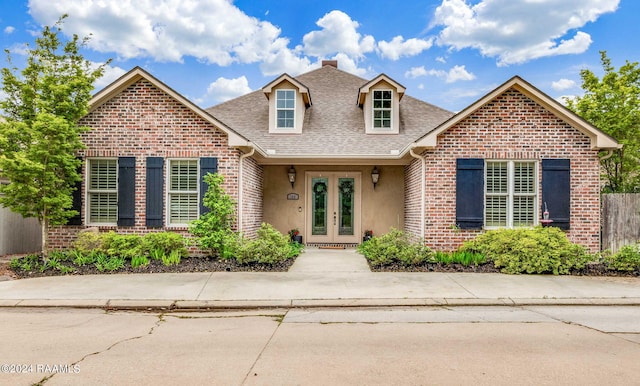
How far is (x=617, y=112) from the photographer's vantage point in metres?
12.9

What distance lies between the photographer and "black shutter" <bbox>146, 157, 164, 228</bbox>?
10.3 meters

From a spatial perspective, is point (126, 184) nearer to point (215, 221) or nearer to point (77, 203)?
point (77, 203)

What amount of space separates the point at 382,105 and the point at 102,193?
8867 millimetres

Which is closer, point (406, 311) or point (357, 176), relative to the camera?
point (406, 311)

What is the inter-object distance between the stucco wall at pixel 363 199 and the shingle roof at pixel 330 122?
1096mm

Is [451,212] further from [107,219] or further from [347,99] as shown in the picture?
[107,219]

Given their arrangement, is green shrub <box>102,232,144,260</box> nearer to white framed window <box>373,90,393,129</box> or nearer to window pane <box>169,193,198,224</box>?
window pane <box>169,193,198,224</box>

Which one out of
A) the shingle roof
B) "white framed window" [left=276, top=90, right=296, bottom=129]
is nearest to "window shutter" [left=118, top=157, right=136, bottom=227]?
the shingle roof

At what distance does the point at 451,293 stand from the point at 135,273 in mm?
6455

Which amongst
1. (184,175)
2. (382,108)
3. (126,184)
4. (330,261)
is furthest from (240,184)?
(382,108)

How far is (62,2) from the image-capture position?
10250mm

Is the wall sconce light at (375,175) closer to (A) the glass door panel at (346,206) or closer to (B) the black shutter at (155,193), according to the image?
(A) the glass door panel at (346,206)

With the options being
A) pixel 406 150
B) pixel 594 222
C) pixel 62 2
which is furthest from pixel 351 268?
pixel 62 2

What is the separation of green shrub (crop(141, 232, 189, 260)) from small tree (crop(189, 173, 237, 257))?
51 centimetres
